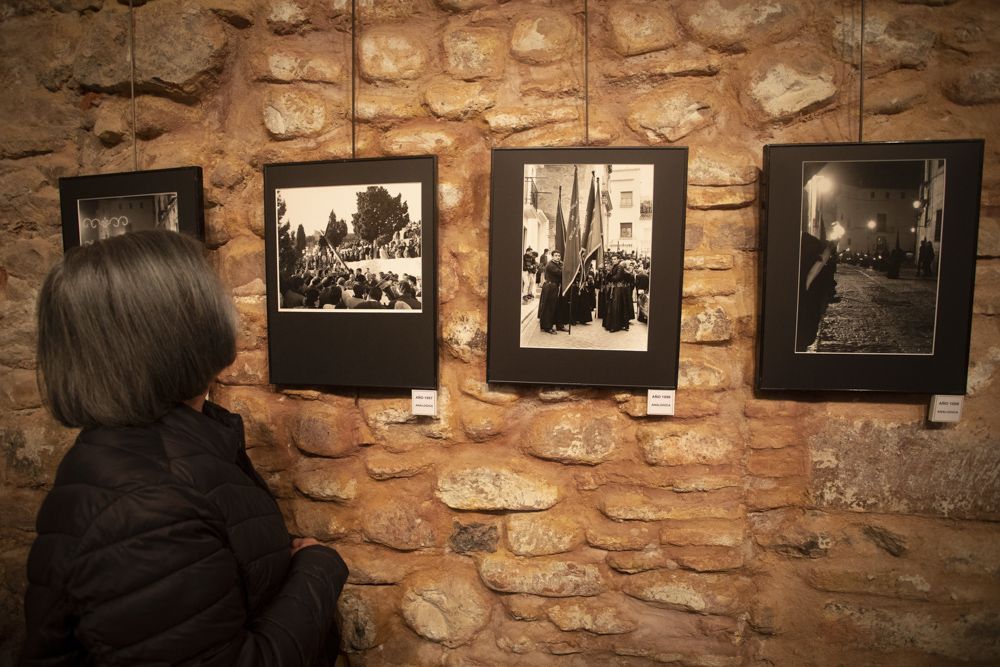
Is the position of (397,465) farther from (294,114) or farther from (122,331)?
(294,114)

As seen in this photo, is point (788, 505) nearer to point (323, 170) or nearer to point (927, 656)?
point (927, 656)

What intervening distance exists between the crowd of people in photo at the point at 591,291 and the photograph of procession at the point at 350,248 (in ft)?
1.17

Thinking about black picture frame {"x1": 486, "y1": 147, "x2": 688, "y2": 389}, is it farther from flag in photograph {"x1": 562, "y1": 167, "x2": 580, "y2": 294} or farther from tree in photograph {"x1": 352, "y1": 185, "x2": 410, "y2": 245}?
tree in photograph {"x1": 352, "y1": 185, "x2": 410, "y2": 245}

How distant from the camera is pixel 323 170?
1490 mm

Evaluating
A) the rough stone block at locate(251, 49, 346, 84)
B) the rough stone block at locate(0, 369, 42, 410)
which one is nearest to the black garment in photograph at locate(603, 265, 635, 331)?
Answer: the rough stone block at locate(251, 49, 346, 84)

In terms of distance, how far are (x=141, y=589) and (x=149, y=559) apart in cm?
5

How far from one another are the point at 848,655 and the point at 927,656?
0.22 meters

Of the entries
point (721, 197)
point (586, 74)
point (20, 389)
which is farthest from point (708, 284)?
point (20, 389)

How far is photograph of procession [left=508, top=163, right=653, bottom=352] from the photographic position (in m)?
1.38

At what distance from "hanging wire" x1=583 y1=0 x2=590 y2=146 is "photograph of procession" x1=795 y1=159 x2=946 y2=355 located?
0.59 m

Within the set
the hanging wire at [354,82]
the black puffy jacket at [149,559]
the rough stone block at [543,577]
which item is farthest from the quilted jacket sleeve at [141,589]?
the hanging wire at [354,82]

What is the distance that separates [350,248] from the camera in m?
1.50

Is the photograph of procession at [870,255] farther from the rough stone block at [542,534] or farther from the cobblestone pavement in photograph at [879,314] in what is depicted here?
the rough stone block at [542,534]

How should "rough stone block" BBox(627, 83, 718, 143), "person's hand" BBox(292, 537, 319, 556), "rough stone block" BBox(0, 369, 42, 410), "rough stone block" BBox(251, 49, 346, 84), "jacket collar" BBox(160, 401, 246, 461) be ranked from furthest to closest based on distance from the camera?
"rough stone block" BBox(0, 369, 42, 410), "rough stone block" BBox(251, 49, 346, 84), "rough stone block" BBox(627, 83, 718, 143), "person's hand" BBox(292, 537, 319, 556), "jacket collar" BBox(160, 401, 246, 461)
